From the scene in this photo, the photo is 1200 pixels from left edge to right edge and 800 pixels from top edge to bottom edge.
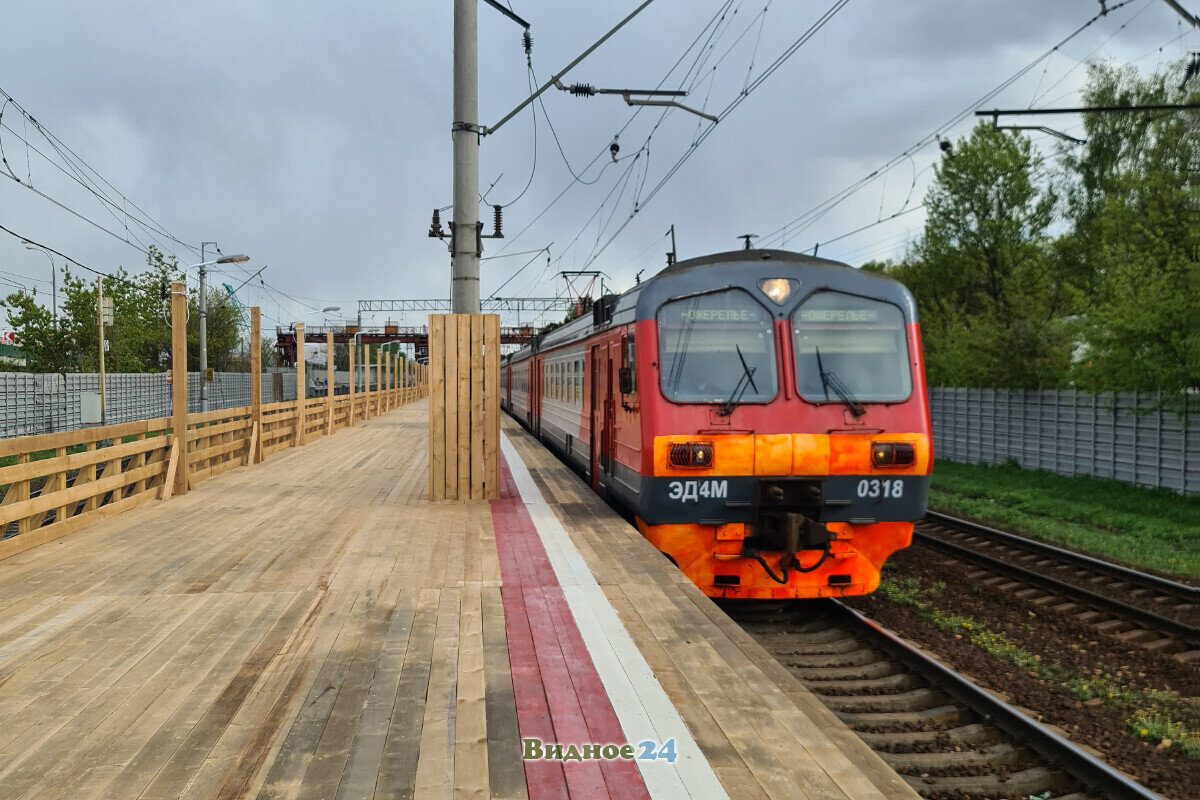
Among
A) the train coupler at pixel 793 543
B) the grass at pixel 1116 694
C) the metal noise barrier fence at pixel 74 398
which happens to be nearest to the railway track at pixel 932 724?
the train coupler at pixel 793 543

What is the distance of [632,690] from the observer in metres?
4.11

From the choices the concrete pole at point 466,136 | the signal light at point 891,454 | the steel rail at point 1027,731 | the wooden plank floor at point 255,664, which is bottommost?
the steel rail at point 1027,731

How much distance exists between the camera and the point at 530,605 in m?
5.59

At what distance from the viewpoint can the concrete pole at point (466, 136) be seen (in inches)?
416

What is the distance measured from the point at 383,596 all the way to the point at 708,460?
118 inches

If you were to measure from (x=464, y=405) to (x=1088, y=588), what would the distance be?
22.6 feet

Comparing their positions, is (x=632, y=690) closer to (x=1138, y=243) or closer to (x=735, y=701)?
(x=735, y=701)

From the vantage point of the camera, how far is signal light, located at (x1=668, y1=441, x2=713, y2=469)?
7500mm

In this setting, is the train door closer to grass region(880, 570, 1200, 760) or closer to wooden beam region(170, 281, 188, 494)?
grass region(880, 570, 1200, 760)

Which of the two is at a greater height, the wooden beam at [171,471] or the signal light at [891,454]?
the signal light at [891,454]

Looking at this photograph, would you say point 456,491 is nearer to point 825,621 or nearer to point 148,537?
point 148,537

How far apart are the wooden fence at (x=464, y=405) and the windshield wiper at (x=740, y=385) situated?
3008 mm

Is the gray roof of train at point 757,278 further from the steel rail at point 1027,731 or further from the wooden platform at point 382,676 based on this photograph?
the steel rail at point 1027,731

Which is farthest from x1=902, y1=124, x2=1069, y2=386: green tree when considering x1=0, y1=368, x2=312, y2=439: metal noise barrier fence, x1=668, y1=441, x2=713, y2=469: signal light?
x1=0, y1=368, x2=312, y2=439: metal noise barrier fence
